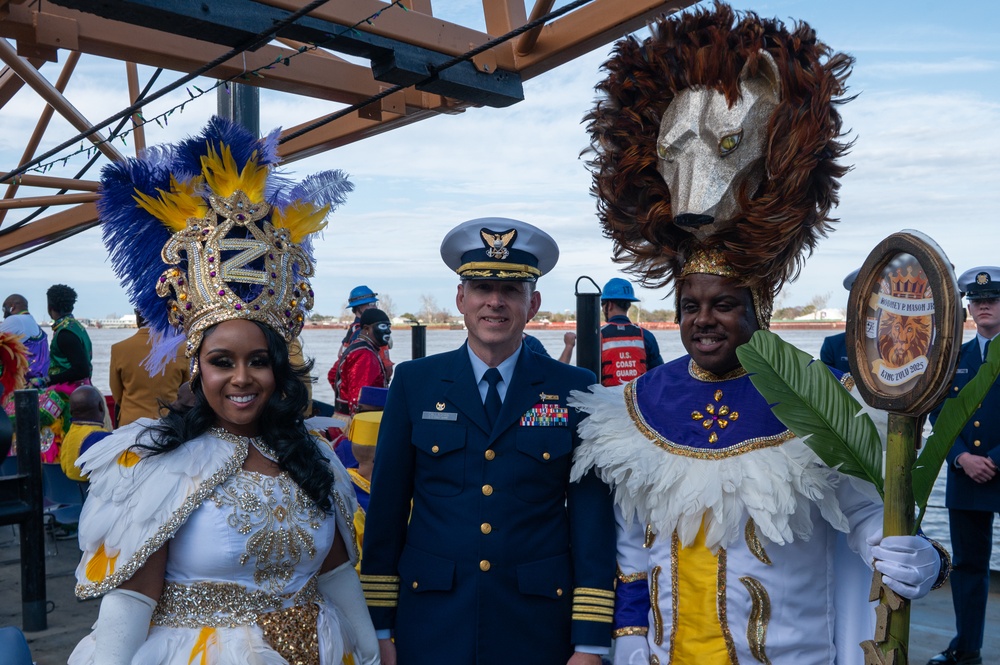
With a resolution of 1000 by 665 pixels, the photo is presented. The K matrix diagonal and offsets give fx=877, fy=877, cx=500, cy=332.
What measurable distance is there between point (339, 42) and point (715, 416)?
2.52 meters

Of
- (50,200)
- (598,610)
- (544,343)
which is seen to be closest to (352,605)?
(598,610)

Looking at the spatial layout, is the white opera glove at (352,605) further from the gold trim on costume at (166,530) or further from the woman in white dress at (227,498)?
the gold trim on costume at (166,530)

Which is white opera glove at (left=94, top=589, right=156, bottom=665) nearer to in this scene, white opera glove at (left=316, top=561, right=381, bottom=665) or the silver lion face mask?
white opera glove at (left=316, top=561, right=381, bottom=665)

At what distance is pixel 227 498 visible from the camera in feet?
7.44

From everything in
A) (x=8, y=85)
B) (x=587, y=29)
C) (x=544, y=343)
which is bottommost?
(x=544, y=343)

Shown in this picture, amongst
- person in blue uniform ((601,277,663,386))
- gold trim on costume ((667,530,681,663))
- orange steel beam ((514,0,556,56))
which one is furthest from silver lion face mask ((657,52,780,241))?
person in blue uniform ((601,277,663,386))

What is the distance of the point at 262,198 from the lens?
100 inches

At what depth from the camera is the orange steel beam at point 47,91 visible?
Answer: 203 inches

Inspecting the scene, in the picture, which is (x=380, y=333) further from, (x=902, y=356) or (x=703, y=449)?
(x=902, y=356)

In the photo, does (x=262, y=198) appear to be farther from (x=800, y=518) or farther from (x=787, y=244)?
(x=800, y=518)

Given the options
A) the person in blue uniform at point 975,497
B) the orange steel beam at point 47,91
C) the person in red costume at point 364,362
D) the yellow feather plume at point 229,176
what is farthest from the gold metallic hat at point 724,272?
the person in red costume at point 364,362

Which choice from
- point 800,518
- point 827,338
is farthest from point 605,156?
point 827,338

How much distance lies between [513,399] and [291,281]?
752 millimetres

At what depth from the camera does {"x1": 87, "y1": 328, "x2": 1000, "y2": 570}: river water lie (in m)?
9.13
